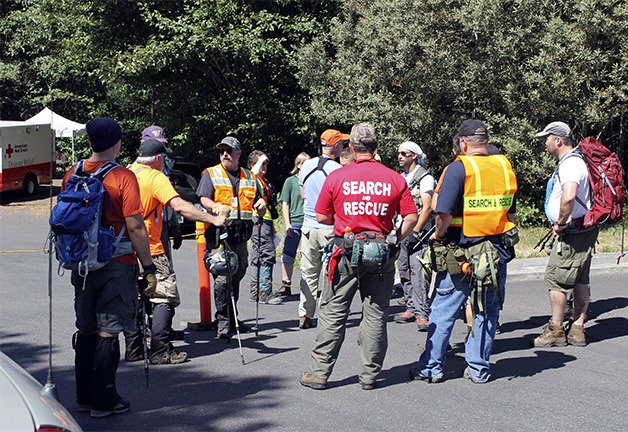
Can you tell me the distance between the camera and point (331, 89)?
59.3 feet

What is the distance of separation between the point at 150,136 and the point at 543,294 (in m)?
5.53

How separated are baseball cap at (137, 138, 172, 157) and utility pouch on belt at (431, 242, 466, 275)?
237 centimetres

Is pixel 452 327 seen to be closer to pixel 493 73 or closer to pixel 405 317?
pixel 405 317

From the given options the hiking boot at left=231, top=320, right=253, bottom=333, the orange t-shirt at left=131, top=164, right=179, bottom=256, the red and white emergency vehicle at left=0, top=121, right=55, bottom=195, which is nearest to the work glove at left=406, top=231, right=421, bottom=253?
the hiking boot at left=231, top=320, right=253, bottom=333

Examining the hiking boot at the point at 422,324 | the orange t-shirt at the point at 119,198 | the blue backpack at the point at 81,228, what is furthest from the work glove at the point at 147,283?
the hiking boot at the point at 422,324

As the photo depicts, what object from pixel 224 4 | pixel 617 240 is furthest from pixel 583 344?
pixel 224 4

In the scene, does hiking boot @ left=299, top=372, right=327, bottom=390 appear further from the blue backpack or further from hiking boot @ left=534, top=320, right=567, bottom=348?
hiking boot @ left=534, top=320, right=567, bottom=348

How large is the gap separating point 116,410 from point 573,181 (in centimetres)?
422

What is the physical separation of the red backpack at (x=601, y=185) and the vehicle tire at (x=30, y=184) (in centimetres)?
2269

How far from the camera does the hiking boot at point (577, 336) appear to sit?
7.45m

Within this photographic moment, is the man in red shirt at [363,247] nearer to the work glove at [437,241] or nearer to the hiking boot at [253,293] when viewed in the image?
the work glove at [437,241]

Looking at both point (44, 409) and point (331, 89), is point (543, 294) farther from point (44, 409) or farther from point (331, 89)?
point (331, 89)

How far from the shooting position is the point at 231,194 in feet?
24.9

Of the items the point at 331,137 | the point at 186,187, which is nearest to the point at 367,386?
the point at 331,137
